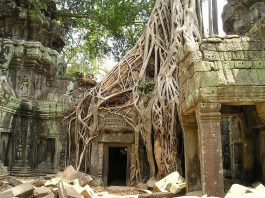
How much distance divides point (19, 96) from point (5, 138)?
146 centimetres

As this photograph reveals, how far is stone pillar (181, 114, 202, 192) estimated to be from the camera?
18.3ft

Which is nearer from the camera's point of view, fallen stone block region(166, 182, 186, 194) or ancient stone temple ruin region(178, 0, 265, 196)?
ancient stone temple ruin region(178, 0, 265, 196)

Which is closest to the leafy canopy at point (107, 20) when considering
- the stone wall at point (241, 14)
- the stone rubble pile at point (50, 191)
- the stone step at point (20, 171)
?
the stone wall at point (241, 14)

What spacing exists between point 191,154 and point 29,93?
6.34 m

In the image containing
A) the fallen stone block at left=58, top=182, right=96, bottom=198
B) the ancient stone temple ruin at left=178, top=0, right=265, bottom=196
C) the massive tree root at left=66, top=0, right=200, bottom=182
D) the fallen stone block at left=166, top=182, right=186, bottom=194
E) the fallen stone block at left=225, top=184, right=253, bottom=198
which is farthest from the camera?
the massive tree root at left=66, top=0, right=200, bottom=182

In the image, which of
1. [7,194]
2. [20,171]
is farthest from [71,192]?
[20,171]

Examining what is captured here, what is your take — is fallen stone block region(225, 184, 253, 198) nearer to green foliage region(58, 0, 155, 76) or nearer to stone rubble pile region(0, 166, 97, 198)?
stone rubble pile region(0, 166, 97, 198)

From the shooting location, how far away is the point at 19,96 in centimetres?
979

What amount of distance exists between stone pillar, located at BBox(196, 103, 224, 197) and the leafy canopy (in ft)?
27.9

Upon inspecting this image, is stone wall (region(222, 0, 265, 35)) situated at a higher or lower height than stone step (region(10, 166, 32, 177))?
higher

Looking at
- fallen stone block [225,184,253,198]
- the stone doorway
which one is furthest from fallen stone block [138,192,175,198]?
the stone doorway

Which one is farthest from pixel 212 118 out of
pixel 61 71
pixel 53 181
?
pixel 61 71

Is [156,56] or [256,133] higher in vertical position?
[156,56]

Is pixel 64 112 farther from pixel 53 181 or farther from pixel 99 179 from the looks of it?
pixel 53 181
